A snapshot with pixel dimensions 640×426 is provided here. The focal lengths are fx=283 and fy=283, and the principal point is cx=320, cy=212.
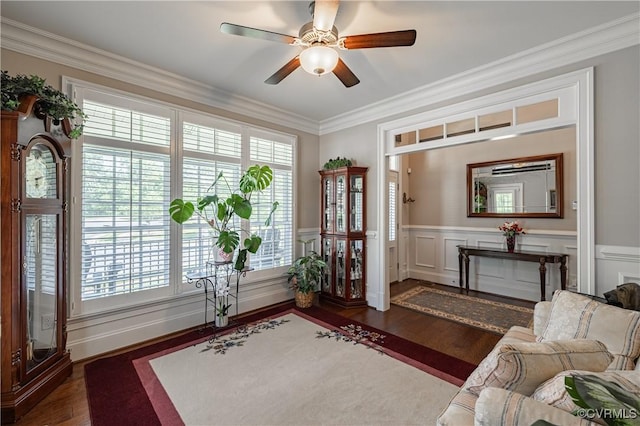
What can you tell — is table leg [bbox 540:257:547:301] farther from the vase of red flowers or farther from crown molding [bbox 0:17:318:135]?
crown molding [bbox 0:17:318:135]

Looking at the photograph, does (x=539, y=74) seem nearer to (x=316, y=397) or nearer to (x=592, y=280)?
(x=592, y=280)

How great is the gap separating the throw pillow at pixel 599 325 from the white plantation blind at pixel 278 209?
3.09 m

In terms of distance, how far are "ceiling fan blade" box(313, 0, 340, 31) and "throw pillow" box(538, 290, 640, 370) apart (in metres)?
2.37

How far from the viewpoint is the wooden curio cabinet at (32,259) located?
1857 mm

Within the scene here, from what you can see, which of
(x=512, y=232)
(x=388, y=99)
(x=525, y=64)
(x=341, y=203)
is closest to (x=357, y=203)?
(x=341, y=203)

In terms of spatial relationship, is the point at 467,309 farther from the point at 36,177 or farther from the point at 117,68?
the point at 117,68

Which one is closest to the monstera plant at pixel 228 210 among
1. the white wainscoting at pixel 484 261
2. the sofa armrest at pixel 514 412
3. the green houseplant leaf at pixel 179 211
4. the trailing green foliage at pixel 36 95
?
the green houseplant leaf at pixel 179 211

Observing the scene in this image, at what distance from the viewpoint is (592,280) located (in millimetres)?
2363

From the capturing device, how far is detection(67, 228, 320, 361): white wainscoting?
2.62 meters

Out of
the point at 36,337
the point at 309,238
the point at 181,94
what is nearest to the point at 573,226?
the point at 309,238

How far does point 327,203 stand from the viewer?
14.4 feet

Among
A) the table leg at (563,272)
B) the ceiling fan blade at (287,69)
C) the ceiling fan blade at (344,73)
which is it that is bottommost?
the table leg at (563,272)

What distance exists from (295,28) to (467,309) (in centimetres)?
399

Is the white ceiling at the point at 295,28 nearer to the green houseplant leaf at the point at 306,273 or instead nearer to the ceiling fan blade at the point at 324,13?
the ceiling fan blade at the point at 324,13
